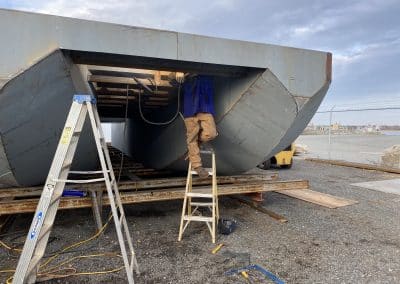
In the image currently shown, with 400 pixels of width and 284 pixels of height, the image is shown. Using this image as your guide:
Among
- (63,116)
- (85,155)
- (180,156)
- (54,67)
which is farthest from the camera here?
(180,156)

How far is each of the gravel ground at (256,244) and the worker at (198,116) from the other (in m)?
1.01

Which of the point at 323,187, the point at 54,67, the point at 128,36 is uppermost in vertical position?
the point at 128,36

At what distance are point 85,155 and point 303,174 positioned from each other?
6.69 meters

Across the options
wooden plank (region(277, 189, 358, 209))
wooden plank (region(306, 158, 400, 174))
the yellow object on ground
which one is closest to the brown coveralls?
wooden plank (region(277, 189, 358, 209))

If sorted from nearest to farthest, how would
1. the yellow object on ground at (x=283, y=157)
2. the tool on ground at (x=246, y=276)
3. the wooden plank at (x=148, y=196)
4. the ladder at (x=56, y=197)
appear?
1. the ladder at (x=56, y=197)
2. the tool on ground at (x=246, y=276)
3. the wooden plank at (x=148, y=196)
4. the yellow object on ground at (x=283, y=157)

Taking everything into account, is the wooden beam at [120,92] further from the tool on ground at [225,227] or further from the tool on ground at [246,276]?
the tool on ground at [246,276]

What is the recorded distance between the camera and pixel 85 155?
454cm

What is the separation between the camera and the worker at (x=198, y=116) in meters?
4.37

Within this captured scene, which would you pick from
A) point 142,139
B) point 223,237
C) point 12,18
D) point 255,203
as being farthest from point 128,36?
point 142,139

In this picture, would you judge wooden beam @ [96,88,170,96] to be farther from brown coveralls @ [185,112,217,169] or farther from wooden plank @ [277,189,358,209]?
wooden plank @ [277,189,358,209]

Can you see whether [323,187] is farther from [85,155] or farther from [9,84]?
[9,84]

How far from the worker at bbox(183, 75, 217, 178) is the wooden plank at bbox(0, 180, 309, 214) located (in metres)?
0.51

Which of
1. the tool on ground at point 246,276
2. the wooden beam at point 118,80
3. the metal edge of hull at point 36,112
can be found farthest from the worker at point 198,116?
the tool on ground at point 246,276

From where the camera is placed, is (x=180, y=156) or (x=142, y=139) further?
(x=142, y=139)
